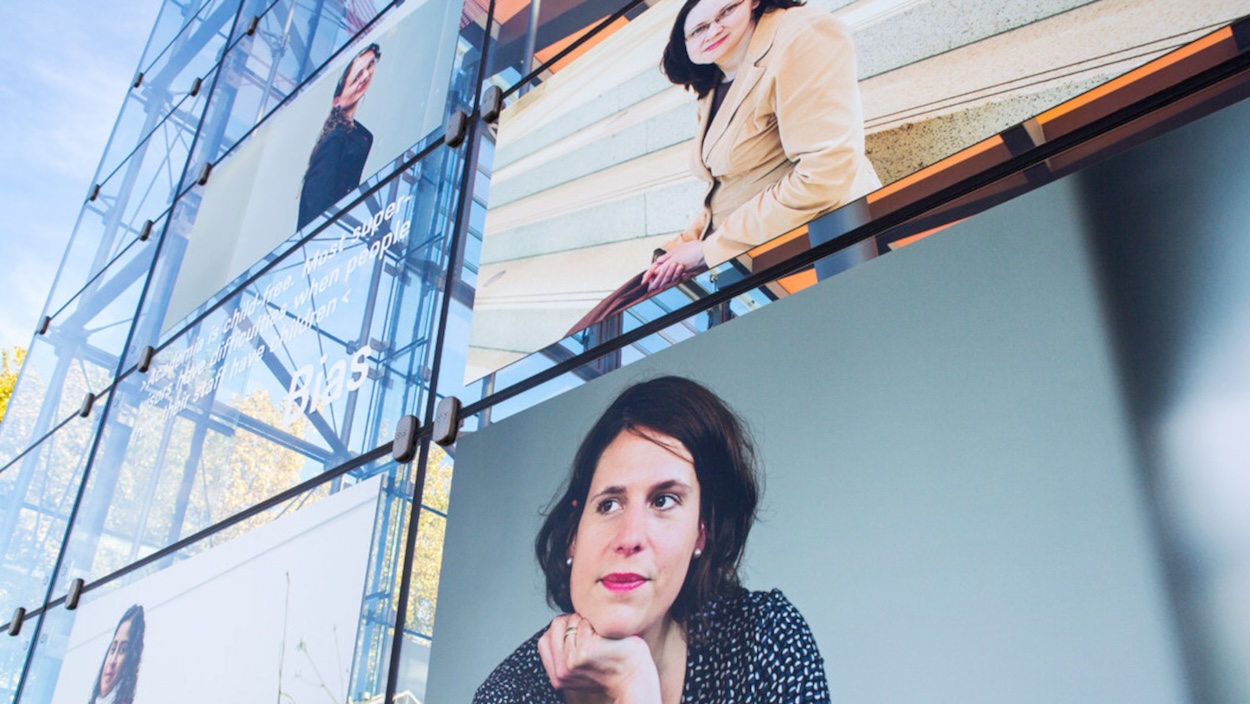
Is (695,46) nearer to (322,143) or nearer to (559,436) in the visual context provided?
(559,436)

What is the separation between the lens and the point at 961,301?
143cm

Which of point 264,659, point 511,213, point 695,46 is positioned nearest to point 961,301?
point 695,46

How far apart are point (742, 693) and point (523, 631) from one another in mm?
528

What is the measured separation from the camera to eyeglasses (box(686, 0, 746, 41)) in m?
2.18

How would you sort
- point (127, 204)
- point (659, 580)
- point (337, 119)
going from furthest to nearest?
point (127, 204)
point (337, 119)
point (659, 580)

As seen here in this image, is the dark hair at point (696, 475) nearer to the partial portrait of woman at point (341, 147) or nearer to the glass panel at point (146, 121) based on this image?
the partial portrait of woman at point (341, 147)

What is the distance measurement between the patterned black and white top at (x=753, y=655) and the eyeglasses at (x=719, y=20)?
1.30m

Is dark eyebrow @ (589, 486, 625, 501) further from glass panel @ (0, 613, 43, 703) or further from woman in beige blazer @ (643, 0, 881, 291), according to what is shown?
glass panel @ (0, 613, 43, 703)

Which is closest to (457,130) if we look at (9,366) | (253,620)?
(253,620)

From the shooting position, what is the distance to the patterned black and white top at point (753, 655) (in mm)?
1379

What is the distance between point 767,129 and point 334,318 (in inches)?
64.3

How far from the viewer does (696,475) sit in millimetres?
1700

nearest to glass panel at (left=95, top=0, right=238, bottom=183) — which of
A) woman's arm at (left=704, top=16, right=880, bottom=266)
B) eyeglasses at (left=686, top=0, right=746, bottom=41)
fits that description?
eyeglasses at (left=686, top=0, right=746, bottom=41)

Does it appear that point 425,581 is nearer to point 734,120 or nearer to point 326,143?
point 734,120
